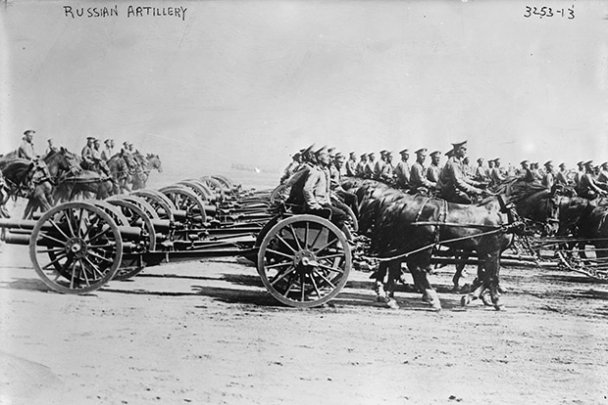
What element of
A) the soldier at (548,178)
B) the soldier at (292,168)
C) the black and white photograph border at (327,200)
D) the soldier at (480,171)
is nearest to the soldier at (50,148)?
the black and white photograph border at (327,200)

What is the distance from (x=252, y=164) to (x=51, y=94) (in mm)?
1624

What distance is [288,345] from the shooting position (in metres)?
4.01

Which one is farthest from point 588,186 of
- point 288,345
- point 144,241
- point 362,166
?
point 144,241

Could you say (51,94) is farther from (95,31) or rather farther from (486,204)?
(486,204)

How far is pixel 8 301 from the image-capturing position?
4184 millimetres

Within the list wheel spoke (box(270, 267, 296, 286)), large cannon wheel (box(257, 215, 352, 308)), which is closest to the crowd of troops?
large cannon wheel (box(257, 215, 352, 308))

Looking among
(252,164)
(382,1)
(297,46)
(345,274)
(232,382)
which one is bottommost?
(232,382)

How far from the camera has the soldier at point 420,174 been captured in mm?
4094

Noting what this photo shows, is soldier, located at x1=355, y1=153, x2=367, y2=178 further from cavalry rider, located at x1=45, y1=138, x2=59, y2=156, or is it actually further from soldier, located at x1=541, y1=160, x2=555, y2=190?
cavalry rider, located at x1=45, y1=138, x2=59, y2=156

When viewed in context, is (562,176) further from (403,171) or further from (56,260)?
(56,260)

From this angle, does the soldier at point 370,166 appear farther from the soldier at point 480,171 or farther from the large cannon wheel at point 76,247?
the large cannon wheel at point 76,247

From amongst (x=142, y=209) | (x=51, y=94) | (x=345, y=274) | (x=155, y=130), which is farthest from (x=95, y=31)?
(x=345, y=274)

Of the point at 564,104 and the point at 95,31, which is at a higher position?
the point at 95,31

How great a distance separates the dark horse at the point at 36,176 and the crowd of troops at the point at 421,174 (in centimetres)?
171
